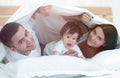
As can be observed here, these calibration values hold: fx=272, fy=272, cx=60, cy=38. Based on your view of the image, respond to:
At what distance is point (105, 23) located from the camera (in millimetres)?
1292

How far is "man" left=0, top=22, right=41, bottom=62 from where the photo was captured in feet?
3.69

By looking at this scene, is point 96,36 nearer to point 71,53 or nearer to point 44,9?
point 71,53

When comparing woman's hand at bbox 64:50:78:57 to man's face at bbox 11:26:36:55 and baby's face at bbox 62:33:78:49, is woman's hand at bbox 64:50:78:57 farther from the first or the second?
man's face at bbox 11:26:36:55

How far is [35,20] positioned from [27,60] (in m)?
0.33

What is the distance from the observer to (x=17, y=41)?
1135mm

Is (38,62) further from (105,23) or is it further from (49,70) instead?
(105,23)

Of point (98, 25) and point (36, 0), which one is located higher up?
point (36, 0)

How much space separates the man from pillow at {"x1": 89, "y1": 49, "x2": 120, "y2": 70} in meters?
0.27

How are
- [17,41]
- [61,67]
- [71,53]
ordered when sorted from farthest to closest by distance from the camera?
[71,53] → [17,41] → [61,67]

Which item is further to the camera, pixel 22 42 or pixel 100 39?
pixel 100 39

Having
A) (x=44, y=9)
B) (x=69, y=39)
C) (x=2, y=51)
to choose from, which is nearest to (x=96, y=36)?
(x=69, y=39)

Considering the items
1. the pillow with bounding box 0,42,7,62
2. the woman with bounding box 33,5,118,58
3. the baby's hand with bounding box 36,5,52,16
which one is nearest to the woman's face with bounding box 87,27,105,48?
the woman with bounding box 33,5,118,58

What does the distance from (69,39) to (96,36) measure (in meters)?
0.14

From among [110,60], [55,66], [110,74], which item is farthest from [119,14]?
[55,66]
